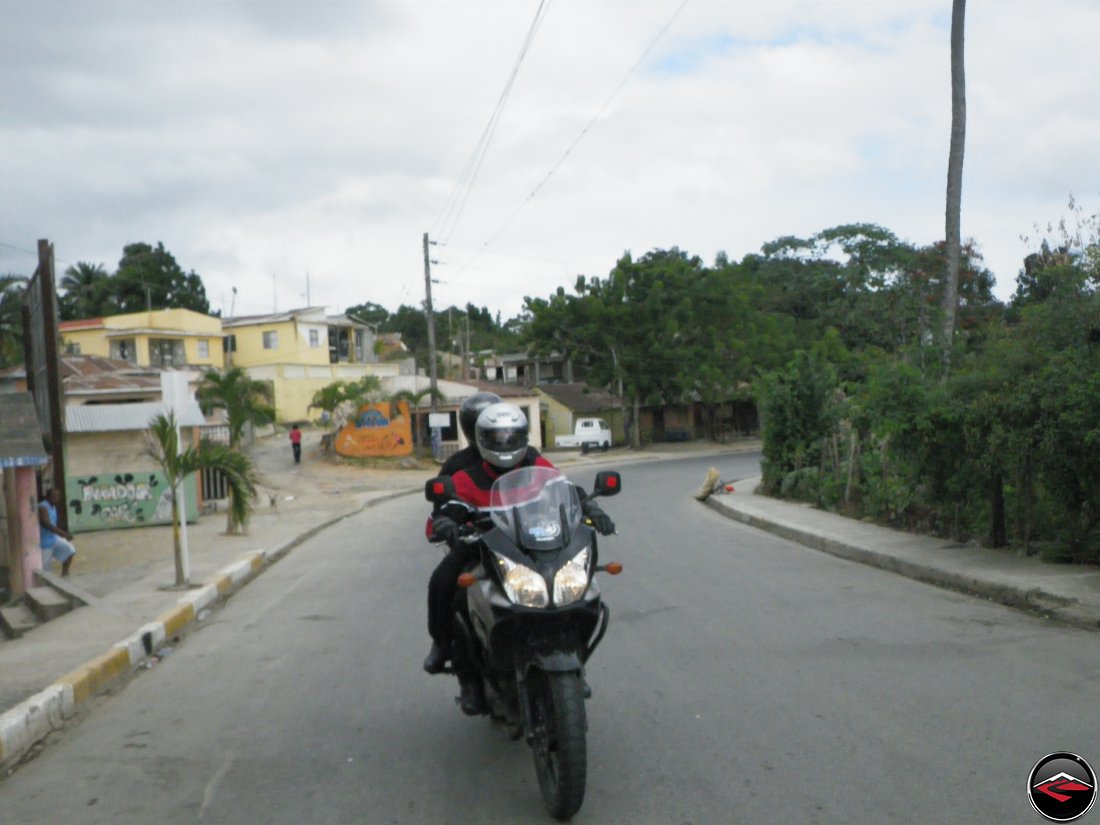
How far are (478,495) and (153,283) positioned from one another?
72.9m

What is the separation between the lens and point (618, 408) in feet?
204

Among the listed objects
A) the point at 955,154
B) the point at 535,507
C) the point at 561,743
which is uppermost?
the point at 955,154

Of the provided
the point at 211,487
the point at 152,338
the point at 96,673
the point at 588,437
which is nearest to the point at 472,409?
the point at 96,673

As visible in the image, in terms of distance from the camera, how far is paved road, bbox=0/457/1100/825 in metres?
4.65

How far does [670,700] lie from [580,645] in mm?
1638

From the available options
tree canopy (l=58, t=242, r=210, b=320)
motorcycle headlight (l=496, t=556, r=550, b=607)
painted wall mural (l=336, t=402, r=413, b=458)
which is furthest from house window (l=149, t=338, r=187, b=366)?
motorcycle headlight (l=496, t=556, r=550, b=607)

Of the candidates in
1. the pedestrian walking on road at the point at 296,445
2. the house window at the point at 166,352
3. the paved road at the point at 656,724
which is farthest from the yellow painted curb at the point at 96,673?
the house window at the point at 166,352

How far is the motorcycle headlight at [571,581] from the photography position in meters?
4.57

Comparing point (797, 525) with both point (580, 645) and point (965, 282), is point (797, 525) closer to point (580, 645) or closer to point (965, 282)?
point (580, 645)

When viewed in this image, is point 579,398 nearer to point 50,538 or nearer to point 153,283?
point 153,283

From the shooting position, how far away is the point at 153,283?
7238 cm

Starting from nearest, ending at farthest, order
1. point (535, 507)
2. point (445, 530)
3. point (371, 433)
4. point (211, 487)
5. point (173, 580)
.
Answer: point (535, 507) < point (445, 530) < point (173, 580) < point (211, 487) < point (371, 433)

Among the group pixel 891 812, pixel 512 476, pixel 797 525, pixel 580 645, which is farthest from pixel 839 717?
pixel 797 525

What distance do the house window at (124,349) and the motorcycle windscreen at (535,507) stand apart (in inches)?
2132
